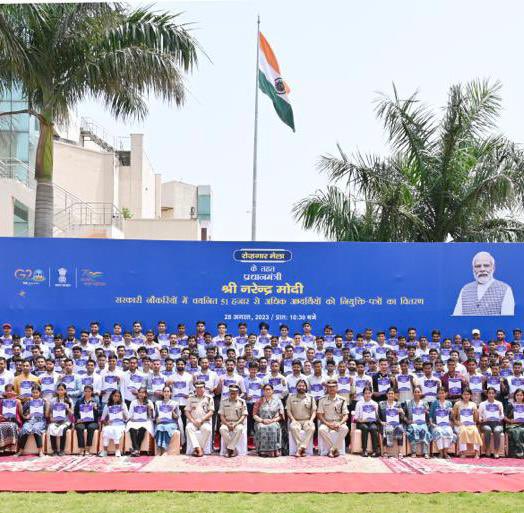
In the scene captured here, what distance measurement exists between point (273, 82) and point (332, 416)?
33.8 feet

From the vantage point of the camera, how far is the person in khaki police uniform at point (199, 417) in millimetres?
10672

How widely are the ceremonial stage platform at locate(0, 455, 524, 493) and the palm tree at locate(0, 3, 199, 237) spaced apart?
7.21 metres

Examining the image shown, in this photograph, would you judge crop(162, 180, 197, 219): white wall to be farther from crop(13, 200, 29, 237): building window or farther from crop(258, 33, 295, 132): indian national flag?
crop(258, 33, 295, 132): indian national flag

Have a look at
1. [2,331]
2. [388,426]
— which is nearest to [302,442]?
[388,426]

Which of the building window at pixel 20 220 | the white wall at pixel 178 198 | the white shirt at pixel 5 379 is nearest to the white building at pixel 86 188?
the building window at pixel 20 220

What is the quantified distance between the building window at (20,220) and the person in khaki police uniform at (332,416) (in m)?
12.4

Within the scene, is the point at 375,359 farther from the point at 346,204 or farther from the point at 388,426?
the point at 346,204

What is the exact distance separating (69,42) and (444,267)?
846 centimetres

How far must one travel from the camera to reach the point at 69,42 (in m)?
13.9

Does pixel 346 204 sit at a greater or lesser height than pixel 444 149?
lesser

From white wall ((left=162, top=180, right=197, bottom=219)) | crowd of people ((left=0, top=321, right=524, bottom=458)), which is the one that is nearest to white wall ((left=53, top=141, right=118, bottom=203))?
white wall ((left=162, top=180, right=197, bottom=219))

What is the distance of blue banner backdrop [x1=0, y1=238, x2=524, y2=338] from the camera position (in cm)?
1423

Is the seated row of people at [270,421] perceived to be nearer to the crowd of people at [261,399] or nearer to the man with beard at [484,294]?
the crowd of people at [261,399]

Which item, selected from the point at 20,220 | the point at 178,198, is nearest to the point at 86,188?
the point at 20,220
